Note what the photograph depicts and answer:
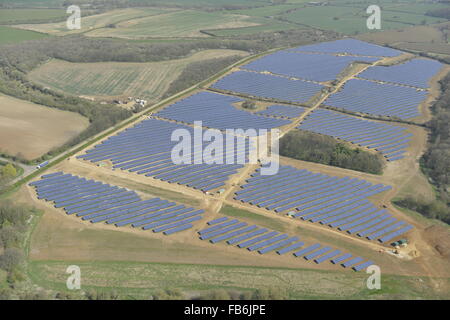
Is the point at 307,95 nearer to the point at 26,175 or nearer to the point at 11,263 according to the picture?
the point at 26,175

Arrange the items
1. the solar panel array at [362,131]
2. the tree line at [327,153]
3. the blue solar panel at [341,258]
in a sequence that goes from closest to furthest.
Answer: the blue solar panel at [341,258], the tree line at [327,153], the solar panel array at [362,131]

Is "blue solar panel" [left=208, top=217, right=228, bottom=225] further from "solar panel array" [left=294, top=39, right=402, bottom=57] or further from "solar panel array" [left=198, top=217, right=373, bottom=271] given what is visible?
"solar panel array" [left=294, top=39, right=402, bottom=57]

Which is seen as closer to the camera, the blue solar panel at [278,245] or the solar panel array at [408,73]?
the blue solar panel at [278,245]

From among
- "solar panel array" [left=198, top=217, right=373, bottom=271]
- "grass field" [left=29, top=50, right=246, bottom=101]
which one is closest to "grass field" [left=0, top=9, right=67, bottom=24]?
"grass field" [left=29, top=50, right=246, bottom=101]

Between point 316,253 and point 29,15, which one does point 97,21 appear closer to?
point 29,15

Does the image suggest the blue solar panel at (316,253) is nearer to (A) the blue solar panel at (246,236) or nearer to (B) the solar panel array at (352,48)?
(A) the blue solar panel at (246,236)

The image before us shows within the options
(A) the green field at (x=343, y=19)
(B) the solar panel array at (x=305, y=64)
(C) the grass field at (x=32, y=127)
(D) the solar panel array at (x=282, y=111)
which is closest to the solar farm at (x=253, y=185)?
(D) the solar panel array at (x=282, y=111)

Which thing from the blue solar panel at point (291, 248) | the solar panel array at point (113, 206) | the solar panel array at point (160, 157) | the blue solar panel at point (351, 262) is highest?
the solar panel array at point (160, 157)
